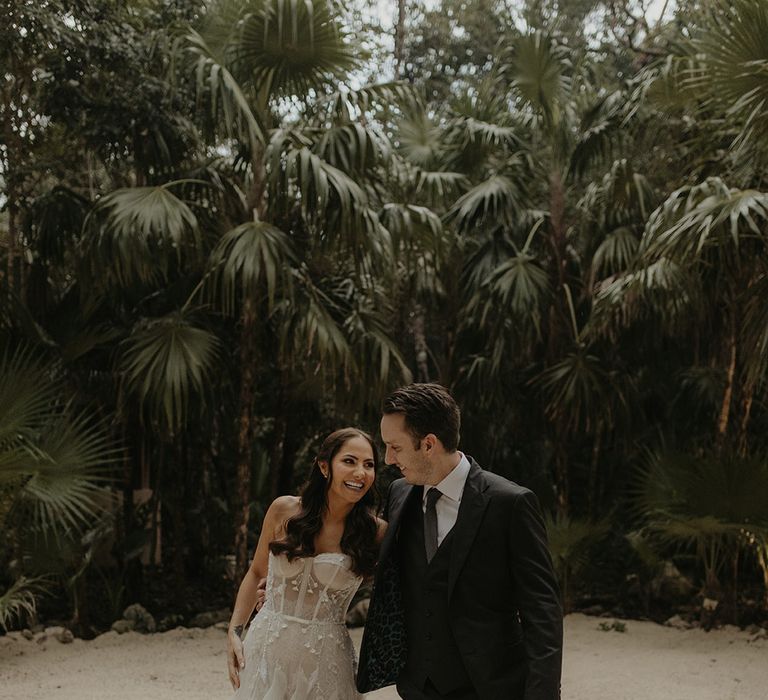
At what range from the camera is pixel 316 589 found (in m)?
3.20

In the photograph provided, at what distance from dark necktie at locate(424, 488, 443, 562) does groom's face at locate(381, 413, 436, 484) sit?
8cm

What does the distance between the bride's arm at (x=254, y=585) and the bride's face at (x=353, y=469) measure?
29 cm

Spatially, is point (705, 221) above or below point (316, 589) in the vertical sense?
Answer: above

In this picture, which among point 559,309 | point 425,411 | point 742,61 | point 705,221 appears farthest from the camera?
point 559,309

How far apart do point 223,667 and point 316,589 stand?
13.6 ft

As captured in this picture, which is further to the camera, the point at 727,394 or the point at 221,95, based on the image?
the point at 727,394

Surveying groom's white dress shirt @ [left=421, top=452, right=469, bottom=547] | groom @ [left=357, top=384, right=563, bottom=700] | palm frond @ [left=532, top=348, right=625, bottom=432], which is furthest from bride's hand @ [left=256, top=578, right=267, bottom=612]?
palm frond @ [left=532, top=348, right=625, bottom=432]

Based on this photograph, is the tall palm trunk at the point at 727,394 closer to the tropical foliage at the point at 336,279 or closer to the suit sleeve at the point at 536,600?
the tropical foliage at the point at 336,279

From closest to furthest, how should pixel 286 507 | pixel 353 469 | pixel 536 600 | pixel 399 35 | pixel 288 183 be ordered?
pixel 536 600, pixel 353 469, pixel 286 507, pixel 288 183, pixel 399 35

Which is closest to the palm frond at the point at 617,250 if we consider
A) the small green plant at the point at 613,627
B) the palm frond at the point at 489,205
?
the palm frond at the point at 489,205

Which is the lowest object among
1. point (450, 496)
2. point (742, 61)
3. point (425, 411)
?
point (450, 496)

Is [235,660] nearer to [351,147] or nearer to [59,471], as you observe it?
[59,471]

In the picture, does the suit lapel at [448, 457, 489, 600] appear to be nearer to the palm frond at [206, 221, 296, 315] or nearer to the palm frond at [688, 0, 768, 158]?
the palm frond at [688, 0, 768, 158]

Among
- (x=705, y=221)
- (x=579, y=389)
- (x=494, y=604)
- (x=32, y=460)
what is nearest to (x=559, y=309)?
(x=579, y=389)
